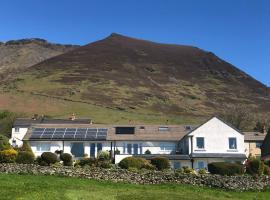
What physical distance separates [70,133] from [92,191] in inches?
1489

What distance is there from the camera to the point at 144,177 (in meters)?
35.1

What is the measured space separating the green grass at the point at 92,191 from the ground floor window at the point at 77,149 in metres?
29.2

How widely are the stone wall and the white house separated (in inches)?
770

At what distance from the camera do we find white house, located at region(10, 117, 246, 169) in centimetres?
5797

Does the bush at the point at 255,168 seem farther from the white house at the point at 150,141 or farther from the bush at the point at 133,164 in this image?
the white house at the point at 150,141

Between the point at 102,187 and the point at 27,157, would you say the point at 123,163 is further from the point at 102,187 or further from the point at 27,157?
the point at 102,187

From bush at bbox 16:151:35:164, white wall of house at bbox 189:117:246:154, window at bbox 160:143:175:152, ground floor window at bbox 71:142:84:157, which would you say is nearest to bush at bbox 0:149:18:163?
bush at bbox 16:151:35:164

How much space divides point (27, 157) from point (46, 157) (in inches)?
64.1

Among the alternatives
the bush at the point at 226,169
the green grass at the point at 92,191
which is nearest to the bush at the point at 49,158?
the green grass at the point at 92,191

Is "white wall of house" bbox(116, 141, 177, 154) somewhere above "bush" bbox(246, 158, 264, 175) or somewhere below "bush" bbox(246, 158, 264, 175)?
above

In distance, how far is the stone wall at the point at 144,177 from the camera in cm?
3475

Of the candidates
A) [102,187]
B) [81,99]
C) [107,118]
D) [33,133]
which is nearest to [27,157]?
[102,187]

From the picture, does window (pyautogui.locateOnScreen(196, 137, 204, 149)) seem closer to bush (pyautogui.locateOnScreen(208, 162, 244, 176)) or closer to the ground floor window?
the ground floor window

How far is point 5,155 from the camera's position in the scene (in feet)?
132
